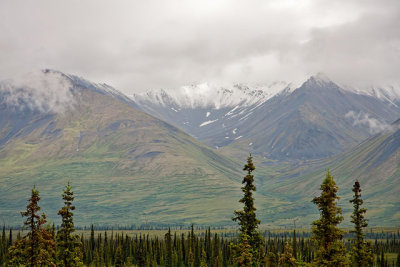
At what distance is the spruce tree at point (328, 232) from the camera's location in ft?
165

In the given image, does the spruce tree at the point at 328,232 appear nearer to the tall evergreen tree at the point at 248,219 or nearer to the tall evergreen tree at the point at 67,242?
the tall evergreen tree at the point at 248,219

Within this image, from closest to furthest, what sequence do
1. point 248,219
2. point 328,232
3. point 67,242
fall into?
point 328,232 < point 248,219 < point 67,242

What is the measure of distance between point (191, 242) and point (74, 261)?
107 meters

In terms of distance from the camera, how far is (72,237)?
59.8 meters

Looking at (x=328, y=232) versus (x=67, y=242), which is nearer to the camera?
(x=328, y=232)

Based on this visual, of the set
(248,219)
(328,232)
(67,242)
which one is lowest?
(67,242)

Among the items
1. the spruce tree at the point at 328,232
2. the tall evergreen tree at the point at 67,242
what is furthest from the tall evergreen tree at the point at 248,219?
the tall evergreen tree at the point at 67,242

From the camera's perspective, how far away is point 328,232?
50969 millimetres

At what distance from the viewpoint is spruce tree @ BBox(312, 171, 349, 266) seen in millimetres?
50188

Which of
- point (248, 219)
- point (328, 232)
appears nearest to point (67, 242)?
point (248, 219)

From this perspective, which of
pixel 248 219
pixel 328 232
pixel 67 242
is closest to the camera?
pixel 328 232

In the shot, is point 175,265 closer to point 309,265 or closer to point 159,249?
point 159,249

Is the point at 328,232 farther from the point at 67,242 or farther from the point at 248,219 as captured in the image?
the point at 67,242

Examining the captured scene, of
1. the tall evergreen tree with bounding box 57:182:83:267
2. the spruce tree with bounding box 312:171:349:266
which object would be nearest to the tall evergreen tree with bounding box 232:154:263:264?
the spruce tree with bounding box 312:171:349:266
